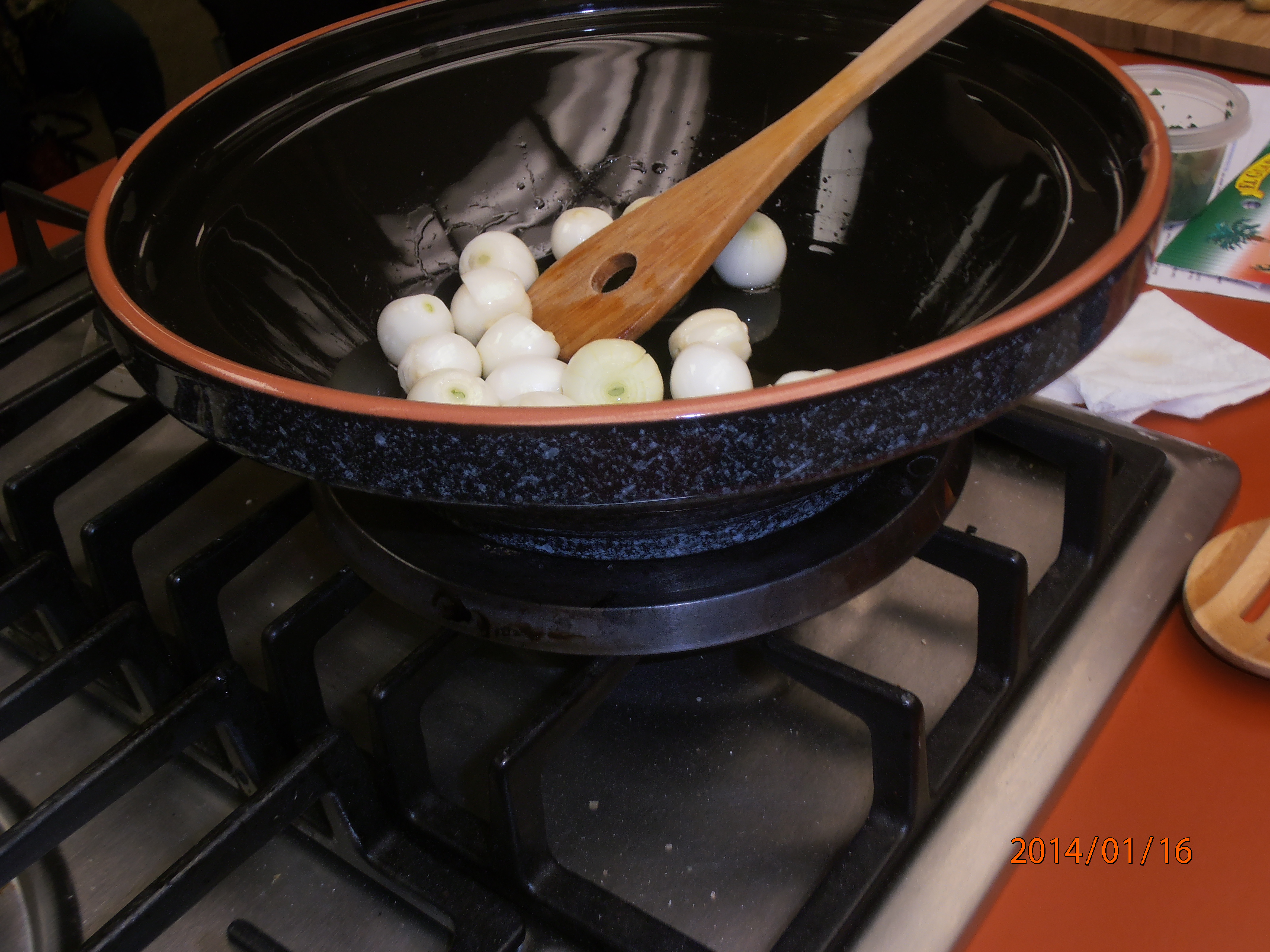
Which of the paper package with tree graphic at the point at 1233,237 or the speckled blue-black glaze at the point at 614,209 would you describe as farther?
the paper package with tree graphic at the point at 1233,237

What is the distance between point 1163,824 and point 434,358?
1.41 feet

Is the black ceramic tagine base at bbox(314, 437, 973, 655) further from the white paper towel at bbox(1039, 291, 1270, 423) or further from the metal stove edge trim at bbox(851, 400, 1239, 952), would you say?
the white paper towel at bbox(1039, 291, 1270, 423)

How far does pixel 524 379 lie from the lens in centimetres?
55

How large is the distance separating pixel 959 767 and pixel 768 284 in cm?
32

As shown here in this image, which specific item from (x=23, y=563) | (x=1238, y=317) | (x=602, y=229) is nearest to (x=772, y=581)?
(x=602, y=229)

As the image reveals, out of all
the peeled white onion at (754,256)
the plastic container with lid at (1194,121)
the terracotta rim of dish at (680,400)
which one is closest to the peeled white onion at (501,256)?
the peeled white onion at (754,256)

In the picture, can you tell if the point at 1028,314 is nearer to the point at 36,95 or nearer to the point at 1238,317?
the point at 1238,317

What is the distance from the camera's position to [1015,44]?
1.88ft

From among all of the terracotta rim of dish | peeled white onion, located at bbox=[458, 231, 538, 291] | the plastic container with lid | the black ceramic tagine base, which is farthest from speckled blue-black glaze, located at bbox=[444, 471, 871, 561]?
the plastic container with lid

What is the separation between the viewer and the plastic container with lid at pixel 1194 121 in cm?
87

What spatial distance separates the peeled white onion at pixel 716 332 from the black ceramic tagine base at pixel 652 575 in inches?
4.9

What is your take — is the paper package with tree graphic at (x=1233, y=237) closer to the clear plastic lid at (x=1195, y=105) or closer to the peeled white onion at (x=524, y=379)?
the clear plastic lid at (x=1195, y=105)

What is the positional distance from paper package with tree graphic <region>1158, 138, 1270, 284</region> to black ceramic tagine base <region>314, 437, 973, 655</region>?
1.61 feet
